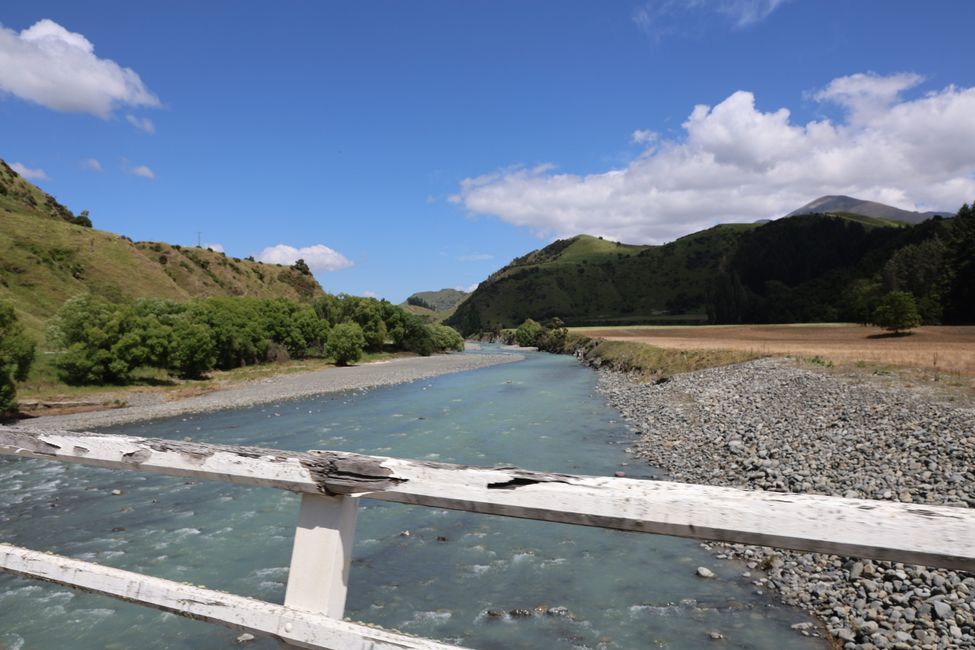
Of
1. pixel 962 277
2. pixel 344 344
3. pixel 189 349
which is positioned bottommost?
pixel 344 344

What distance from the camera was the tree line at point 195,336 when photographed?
142 ft

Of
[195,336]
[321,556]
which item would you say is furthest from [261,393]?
[321,556]

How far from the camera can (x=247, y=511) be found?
51.5ft

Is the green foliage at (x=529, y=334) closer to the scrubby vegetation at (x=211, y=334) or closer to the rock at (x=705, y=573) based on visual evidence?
the scrubby vegetation at (x=211, y=334)

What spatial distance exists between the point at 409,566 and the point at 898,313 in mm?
62835

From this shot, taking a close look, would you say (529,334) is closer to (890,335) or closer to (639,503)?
(890,335)

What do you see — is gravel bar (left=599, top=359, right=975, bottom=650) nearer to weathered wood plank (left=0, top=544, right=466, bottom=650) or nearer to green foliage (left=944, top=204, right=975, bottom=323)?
weathered wood plank (left=0, top=544, right=466, bottom=650)

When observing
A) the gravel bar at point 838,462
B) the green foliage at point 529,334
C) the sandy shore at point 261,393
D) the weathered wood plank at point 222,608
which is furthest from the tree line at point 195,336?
the weathered wood plank at point 222,608

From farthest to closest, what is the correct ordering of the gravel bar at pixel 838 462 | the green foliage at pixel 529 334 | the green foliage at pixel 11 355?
the green foliage at pixel 529 334, the green foliage at pixel 11 355, the gravel bar at pixel 838 462

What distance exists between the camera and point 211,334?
196 ft

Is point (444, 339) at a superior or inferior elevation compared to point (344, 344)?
inferior

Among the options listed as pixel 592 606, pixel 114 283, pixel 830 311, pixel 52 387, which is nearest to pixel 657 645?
pixel 592 606

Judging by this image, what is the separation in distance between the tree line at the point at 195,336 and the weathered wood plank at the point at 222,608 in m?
41.5

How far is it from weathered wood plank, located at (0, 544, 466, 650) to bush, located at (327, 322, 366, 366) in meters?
74.5
